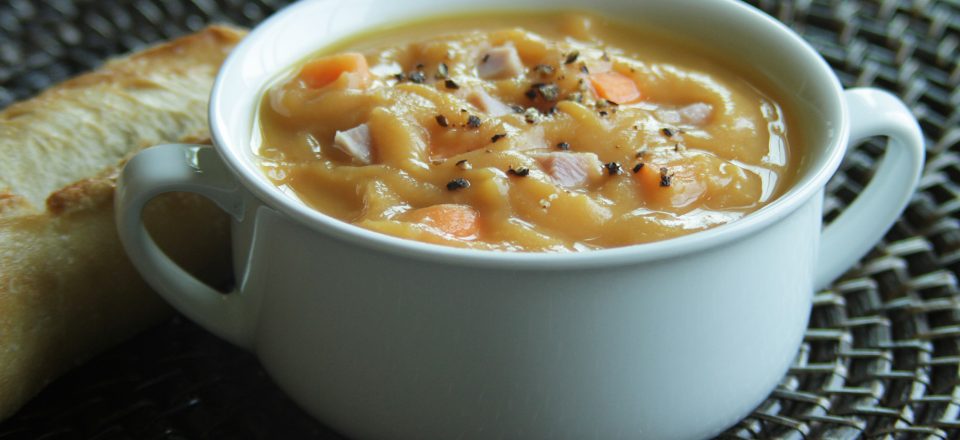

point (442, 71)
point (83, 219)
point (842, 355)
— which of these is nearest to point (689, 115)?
point (442, 71)

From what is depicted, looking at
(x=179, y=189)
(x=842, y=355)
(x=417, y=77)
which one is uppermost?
(x=417, y=77)

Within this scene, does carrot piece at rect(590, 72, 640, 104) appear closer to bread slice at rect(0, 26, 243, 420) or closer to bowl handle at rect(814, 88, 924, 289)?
bowl handle at rect(814, 88, 924, 289)

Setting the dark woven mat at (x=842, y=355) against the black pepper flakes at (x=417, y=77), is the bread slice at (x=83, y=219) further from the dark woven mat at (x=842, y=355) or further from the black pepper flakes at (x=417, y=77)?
the black pepper flakes at (x=417, y=77)

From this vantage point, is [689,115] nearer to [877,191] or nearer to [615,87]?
[615,87]

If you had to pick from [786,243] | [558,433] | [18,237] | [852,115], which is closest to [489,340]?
[558,433]

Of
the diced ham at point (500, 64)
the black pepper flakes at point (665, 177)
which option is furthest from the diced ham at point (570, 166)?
the diced ham at point (500, 64)

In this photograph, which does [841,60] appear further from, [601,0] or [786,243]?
[786,243]
